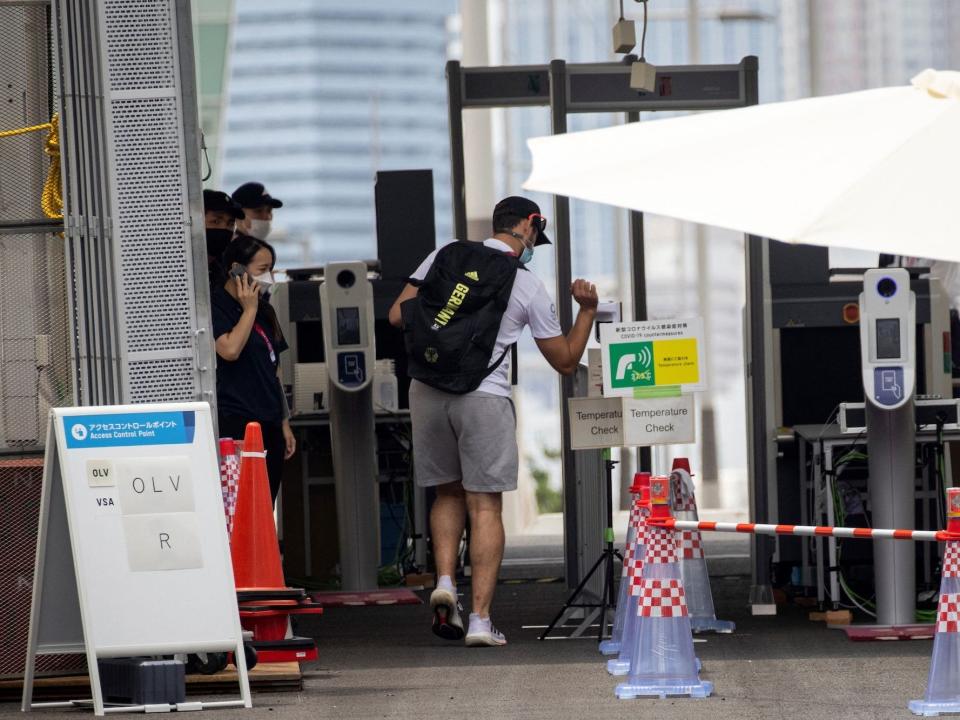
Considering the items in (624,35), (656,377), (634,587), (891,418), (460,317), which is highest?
(624,35)

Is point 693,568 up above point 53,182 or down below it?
below

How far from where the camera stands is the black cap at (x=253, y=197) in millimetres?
11617

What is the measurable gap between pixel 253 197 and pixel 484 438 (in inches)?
153

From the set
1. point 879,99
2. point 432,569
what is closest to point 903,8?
point 432,569

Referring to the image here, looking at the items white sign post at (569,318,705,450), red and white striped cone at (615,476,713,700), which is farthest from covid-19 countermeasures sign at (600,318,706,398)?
red and white striped cone at (615,476,713,700)

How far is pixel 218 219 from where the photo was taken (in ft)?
31.5

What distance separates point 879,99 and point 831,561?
4.48 metres

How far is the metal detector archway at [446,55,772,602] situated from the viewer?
970cm

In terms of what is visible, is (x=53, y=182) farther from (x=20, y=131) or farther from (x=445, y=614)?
(x=445, y=614)

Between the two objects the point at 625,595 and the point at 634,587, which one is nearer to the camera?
the point at 634,587

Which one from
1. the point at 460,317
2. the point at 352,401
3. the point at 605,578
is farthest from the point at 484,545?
the point at 352,401

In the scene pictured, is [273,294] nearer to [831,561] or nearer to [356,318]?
[356,318]

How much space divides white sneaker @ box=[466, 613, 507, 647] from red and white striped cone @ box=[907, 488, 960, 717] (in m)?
2.27

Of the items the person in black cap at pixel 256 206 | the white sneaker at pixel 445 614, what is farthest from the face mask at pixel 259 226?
the white sneaker at pixel 445 614
